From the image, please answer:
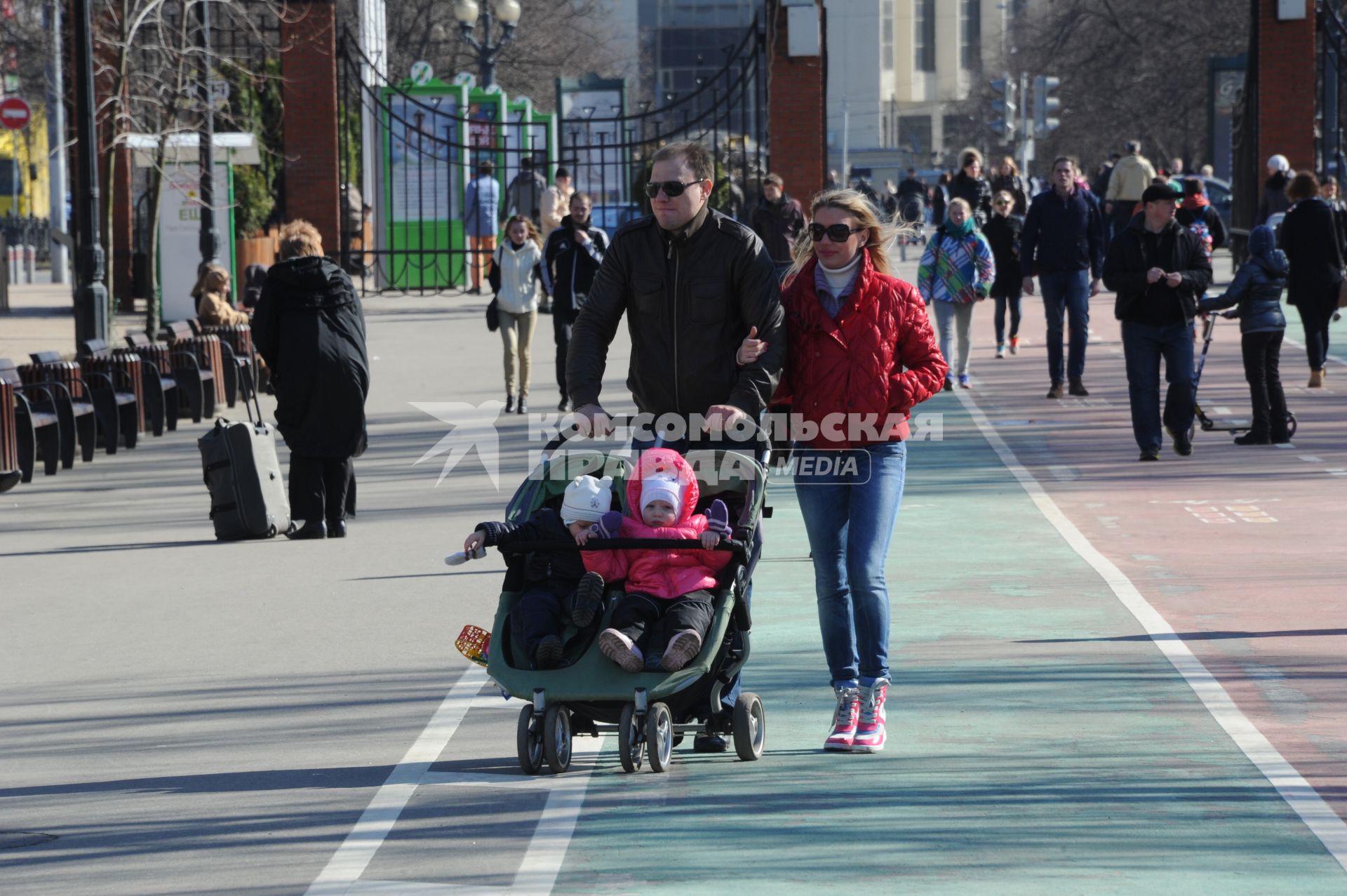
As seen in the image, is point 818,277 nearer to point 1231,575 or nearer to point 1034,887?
point 1034,887

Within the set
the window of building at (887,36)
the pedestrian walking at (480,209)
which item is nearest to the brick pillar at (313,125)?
the pedestrian walking at (480,209)

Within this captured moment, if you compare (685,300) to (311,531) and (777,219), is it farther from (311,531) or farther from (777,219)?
(777,219)

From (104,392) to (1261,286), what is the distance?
9.11 meters

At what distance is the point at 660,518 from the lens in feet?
22.2

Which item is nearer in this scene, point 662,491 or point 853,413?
point 662,491

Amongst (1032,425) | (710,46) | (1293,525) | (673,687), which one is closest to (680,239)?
(673,687)

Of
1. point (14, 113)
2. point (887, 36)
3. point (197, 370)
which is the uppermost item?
point (887, 36)

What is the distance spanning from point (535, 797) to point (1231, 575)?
4.93 meters

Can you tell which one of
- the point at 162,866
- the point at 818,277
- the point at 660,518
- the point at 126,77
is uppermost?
the point at 126,77

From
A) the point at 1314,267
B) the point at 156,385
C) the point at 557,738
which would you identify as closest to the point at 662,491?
the point at 557,738

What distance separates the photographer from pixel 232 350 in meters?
19.8

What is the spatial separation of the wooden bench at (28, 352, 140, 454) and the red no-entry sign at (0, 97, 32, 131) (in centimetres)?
1409

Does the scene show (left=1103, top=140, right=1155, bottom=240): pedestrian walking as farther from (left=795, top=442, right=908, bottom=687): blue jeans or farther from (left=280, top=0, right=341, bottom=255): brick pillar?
(left=795, top=442, right=908, bottom=687): blue jeans

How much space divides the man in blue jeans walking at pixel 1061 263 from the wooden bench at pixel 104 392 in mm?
7801
